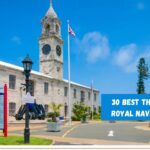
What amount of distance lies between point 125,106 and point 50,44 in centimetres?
4735

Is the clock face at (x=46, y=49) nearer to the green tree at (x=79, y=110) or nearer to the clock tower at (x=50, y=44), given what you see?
the clock tower at (x=50, y=44)

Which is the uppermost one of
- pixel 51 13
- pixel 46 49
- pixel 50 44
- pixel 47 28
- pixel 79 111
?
pixel 51 13

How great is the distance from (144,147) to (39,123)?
37698 mm

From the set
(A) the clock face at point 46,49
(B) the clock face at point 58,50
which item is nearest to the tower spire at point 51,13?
(A) the clock face at point 46,49

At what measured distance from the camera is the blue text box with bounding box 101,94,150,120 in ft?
31.9

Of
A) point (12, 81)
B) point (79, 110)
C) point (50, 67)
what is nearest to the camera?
point (12, 81)

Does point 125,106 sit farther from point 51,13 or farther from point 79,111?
point 79,111

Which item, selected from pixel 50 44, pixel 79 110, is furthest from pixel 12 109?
pixel 79 110

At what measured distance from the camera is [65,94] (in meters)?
61.7

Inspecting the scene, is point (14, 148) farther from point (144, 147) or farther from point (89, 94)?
point (89, 94)

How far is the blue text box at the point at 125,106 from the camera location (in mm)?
9734

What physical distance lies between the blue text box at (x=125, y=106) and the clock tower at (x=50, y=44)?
47.1 m

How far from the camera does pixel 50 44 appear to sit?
56625mm

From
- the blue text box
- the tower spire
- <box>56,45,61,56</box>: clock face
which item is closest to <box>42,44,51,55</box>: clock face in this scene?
<box>56,45,61,56</box>: clock face
